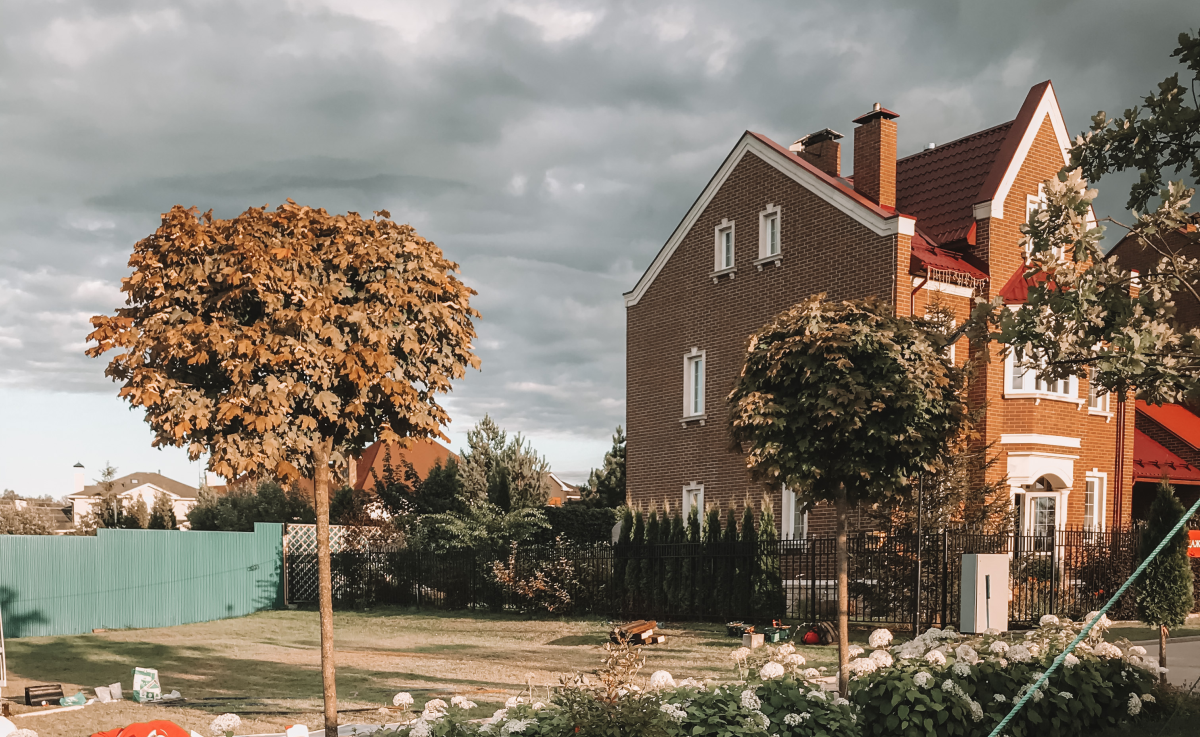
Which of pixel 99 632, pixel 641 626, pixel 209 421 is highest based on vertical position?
pixel 209 421

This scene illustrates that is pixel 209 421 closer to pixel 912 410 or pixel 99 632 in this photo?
pixel 912 410

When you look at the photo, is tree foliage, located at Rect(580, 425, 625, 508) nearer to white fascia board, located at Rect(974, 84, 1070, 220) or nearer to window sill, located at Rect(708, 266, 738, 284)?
window sill, located at Rect(708, 266, 738, 284)

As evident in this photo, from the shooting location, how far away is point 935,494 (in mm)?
17266

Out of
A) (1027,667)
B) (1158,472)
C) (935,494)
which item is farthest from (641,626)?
(1158,472)

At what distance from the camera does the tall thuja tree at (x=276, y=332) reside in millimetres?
7934

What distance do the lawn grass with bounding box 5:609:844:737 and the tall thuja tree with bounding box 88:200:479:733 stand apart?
98.2 inches

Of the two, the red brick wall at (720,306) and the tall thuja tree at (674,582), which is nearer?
the tall thuja tree at (674,582)

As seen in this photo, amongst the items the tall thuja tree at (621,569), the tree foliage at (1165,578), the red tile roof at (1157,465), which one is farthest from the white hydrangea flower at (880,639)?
the red tile roof at (1157,465)

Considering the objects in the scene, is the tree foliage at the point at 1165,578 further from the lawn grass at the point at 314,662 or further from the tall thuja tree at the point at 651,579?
the tall thuja tree at the point at 651,579

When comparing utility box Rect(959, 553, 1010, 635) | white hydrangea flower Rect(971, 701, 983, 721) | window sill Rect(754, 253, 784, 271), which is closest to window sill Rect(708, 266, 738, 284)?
window sill Rect(754, 253, 784, 271)

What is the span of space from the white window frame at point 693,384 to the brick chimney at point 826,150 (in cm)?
561

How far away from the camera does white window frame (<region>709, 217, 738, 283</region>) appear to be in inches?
985

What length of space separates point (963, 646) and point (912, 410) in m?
2.64

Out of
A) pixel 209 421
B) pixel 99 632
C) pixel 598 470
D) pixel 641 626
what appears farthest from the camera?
pixel 598 470
